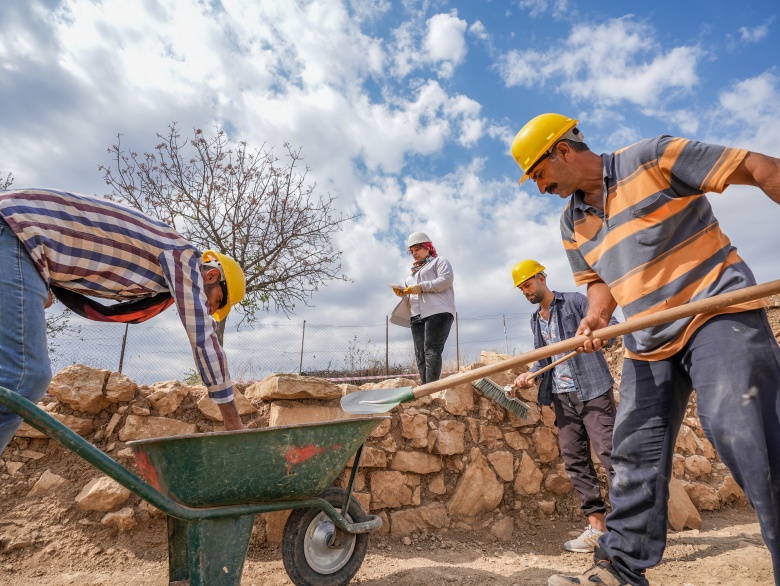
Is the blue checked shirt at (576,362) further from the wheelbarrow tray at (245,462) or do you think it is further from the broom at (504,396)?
the wheelbarrow tray at (245,462)

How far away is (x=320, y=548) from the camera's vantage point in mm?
2812

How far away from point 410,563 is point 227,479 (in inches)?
66.9

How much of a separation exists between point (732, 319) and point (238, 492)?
2.11 m

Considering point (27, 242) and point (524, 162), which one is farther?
point (524, 162)

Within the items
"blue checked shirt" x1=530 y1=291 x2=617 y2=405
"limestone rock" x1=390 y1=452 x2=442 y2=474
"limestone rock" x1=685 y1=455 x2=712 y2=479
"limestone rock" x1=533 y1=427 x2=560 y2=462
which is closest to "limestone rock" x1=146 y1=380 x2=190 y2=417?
"limestone rock" x1=390 y1=452 x2=442 y2=474

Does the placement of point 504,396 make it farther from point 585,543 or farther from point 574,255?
point 574,255

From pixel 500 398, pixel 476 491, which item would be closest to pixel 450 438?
pixel 476 491

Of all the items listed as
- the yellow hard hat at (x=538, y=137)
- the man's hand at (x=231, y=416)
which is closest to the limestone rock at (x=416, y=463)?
the man's hand at (x=231, y=416)

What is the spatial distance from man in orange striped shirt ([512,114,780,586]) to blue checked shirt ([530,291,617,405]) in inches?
51.1

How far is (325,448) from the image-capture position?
2.47 m

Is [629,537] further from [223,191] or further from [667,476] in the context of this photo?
[223,191]

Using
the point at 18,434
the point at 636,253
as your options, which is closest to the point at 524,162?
the point at 636,253

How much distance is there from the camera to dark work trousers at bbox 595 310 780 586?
181cm

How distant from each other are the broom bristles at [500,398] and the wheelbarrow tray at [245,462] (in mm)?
2022
